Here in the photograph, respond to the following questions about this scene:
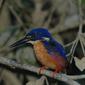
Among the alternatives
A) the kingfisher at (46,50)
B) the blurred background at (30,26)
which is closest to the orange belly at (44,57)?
the kingfisher at (46,50)

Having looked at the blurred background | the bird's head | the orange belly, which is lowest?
the blurred background

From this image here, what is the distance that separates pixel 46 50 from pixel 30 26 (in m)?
2.06

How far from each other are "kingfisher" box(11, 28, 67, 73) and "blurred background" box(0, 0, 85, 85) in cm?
54

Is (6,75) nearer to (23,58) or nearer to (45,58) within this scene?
(23,58)

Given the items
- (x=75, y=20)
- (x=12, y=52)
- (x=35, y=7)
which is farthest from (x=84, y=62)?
(x=35, y=7)

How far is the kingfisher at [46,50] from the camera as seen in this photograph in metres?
4.57

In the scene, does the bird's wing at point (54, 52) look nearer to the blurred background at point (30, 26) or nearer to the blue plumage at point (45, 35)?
the blue plumage at point (45, 35)

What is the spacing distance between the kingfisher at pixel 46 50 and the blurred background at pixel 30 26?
1.78ft

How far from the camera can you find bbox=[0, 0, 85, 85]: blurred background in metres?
5.75

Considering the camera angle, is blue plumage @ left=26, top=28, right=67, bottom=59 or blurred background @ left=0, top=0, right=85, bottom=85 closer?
blue plumage @ left=26, top=28, right=67, bottom=59

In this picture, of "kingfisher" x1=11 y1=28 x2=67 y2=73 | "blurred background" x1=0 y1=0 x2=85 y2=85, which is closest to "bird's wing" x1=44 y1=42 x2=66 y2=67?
"kingfisher" x1=11 y1=28 x2=67 y2=73

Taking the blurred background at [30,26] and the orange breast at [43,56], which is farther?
the blurred background at [30,26]

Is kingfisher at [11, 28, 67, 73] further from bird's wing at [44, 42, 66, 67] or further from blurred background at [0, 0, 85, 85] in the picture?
blurred background at [0, 0, 85, 85]

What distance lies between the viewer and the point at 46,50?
4.58 m
